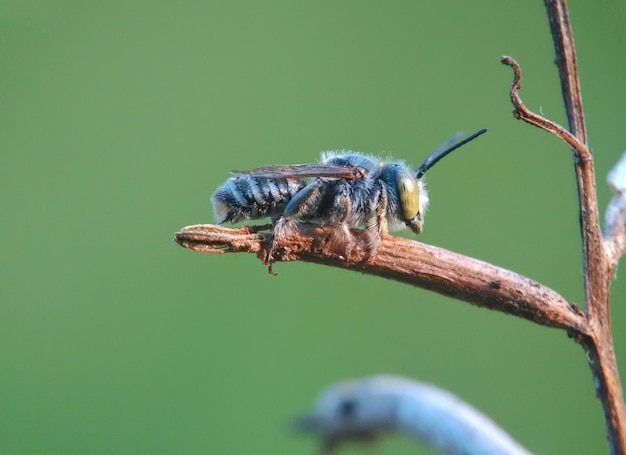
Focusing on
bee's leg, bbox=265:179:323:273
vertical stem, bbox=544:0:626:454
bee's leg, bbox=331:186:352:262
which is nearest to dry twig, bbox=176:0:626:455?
vertical stem, bbox=544:0:626:454

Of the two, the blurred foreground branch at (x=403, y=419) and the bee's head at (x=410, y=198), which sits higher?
the bee's head at (x=410, y=198)

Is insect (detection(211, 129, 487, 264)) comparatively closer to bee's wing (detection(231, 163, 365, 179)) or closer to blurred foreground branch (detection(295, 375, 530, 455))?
bee's wing (detection(231, 163, 365, 179))

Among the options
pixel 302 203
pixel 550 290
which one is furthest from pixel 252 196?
pixel 550 290

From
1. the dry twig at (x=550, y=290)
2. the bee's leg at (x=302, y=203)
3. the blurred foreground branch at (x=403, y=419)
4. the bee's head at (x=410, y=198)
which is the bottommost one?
the blurred foreground branch at (x=403, y=419)

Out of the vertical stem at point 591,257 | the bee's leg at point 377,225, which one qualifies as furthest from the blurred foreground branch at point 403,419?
the bee's leg at point 377,225

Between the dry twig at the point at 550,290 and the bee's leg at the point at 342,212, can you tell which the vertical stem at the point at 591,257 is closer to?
the dry twig at the point at 550,290

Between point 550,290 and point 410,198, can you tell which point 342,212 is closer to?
point 410,198

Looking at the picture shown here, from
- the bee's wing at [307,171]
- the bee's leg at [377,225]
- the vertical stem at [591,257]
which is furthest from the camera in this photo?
the bee's wing at [307,171]

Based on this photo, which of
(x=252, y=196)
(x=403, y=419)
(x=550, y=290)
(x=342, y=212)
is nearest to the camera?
(x=550, y=290)
